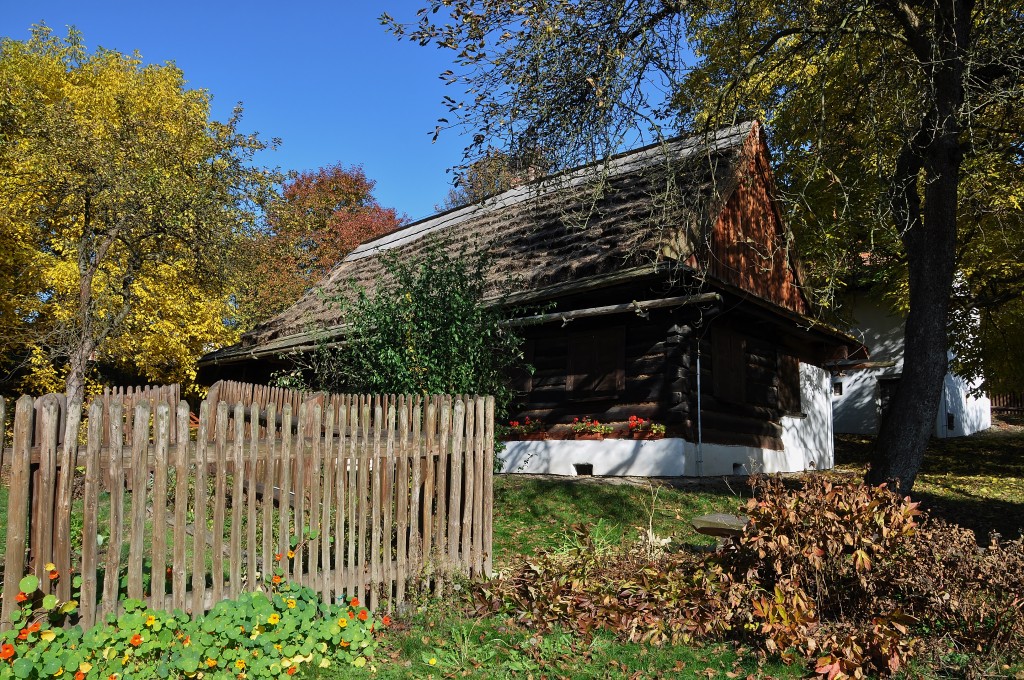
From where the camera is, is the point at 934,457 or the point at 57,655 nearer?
the point at 57,655

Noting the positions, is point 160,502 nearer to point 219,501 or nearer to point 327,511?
point 219,501

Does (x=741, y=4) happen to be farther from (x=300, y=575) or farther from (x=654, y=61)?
(x=300, y=575)

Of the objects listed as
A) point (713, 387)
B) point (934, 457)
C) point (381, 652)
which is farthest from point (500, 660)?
point (934, 457)

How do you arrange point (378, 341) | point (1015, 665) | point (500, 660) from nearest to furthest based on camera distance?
point (1015, 665)
point (500, 660)
point (378, 341)

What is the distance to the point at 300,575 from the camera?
5.08 metres

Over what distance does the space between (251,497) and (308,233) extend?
30685 mm

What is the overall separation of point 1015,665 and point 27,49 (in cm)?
2835

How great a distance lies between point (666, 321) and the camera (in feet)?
41.5

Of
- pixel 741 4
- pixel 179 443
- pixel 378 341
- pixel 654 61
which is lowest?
pixel 179 443

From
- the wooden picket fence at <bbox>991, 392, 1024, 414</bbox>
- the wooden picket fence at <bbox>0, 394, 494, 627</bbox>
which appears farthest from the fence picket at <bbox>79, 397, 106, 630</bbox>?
the wooden picket fence at <bbox>991, 392, 1024, 414</bbox>

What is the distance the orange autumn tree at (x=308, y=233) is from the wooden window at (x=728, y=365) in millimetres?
13085

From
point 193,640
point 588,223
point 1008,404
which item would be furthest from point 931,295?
point 1008,404

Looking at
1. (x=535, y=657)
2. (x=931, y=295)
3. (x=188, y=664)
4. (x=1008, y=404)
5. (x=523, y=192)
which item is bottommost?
(x=535, y=657)

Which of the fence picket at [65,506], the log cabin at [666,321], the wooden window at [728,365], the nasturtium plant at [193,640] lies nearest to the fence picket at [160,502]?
the nasturtium plant at [193,640]
